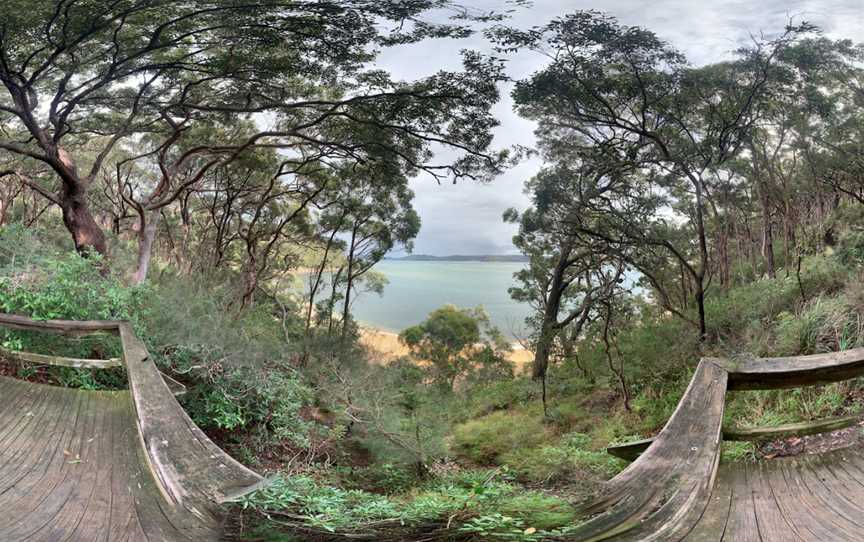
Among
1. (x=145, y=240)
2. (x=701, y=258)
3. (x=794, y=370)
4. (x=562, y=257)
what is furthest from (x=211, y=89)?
(x=794, y=370)

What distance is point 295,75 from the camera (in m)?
2.81

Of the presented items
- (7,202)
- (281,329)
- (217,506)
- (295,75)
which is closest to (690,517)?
(217,506)

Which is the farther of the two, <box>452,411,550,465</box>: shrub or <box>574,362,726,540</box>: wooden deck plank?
<box>452,411,550,465</box>: shrub

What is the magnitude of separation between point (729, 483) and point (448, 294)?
6.64ft

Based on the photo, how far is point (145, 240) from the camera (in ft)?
11.8

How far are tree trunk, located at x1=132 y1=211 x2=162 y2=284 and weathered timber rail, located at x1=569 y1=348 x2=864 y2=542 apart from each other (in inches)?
138

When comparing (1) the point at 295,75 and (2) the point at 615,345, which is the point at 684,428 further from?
(1) the point at 295,75

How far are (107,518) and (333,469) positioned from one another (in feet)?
4.04

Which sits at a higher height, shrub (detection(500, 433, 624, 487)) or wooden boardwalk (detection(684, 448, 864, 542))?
wooden boardwalk (detection(684, 448, 864, 542))

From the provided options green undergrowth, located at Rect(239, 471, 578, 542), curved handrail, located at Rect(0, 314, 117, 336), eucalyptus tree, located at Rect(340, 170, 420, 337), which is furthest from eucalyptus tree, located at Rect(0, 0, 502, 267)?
green undergrowth, located at Rect(239, 471, 578, 542)

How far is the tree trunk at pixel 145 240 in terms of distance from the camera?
3388 millimetres

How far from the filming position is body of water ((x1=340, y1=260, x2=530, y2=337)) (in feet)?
8.65

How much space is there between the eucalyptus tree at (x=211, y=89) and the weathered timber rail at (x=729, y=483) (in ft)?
5.94

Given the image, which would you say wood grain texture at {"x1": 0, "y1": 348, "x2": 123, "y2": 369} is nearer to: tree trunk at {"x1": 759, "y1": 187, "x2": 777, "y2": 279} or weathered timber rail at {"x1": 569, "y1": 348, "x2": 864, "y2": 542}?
weathered timber rail at {"x1": 569, "y1": 348, "x2": 864, "y2": 542}
